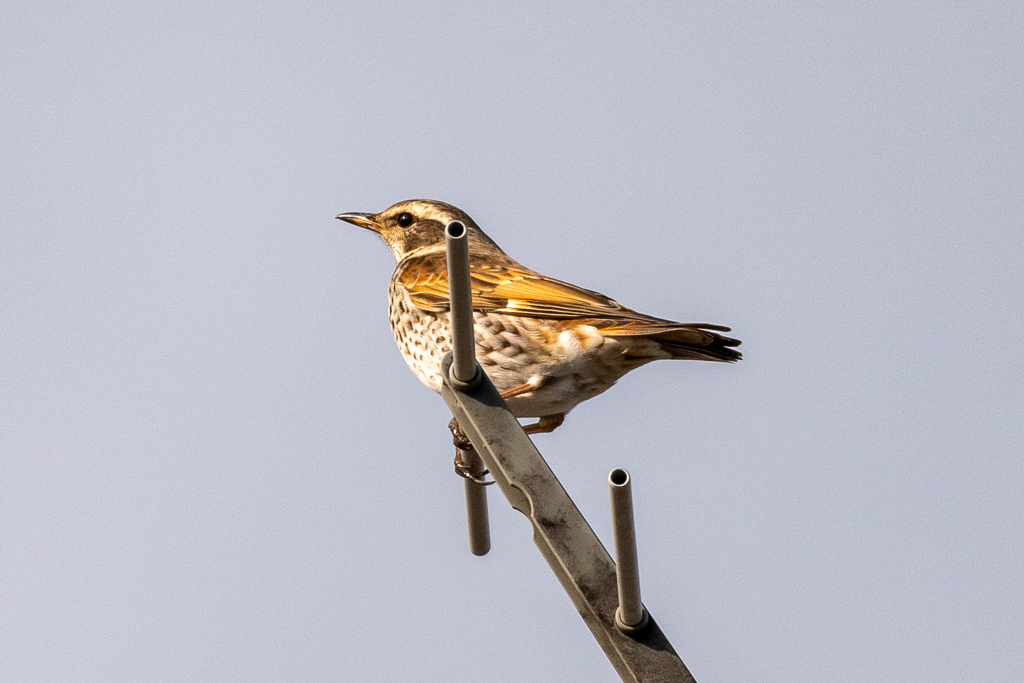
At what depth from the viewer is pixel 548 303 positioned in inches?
245

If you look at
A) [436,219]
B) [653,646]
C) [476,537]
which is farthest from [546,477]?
[436,219]

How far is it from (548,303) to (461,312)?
6.64 ft

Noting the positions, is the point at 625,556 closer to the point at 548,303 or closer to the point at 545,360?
the point at 545,360

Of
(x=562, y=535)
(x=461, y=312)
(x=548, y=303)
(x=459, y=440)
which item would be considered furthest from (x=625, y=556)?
(x=548, y=303)

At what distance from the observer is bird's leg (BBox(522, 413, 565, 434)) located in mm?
6379

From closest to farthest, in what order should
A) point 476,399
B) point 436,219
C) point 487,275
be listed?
1. point 476,399
2. point 487,275
3. point 436,219

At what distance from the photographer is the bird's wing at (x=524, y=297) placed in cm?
587

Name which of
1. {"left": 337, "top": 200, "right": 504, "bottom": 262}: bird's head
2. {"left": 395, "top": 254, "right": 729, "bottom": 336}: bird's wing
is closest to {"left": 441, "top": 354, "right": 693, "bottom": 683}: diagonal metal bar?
{"left": 395, "top": 254, "right": 729, "bottom": 336}: bird's wing

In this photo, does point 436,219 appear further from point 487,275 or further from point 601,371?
point 601,371

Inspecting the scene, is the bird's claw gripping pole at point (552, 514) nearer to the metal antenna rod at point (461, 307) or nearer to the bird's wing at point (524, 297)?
the metal antenna rod at point (461, 307)

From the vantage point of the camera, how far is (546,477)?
3939mm

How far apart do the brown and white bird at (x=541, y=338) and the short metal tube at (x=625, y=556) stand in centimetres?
214

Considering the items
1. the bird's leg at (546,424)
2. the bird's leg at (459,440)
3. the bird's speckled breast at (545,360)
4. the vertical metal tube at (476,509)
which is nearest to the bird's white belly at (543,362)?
the bird's speckled breast at (545,360)

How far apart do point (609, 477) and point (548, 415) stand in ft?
9.76
